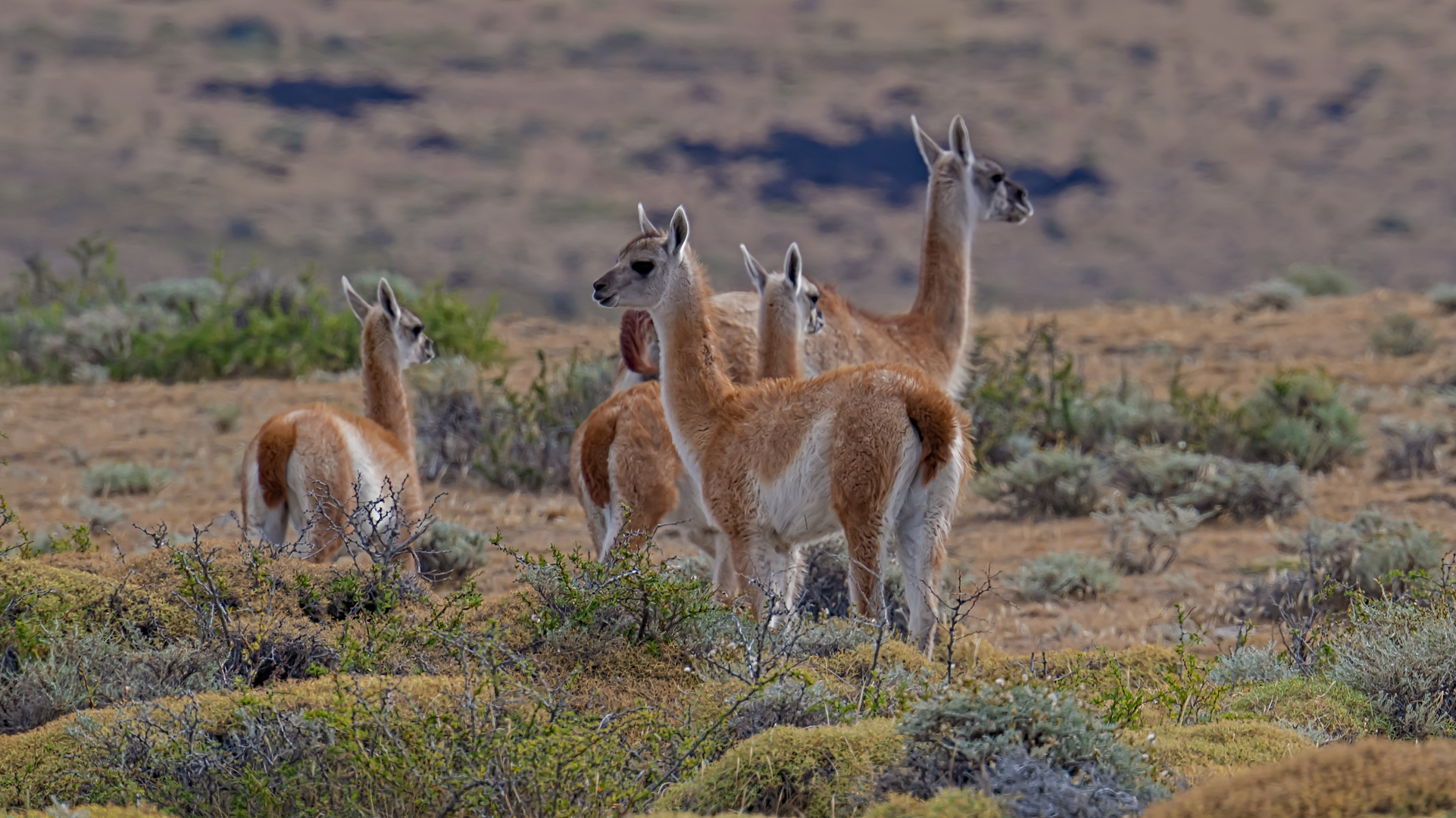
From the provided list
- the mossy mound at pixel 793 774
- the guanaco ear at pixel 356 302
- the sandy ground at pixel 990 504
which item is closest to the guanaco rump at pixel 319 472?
the guanaco ear at pixel 356 302

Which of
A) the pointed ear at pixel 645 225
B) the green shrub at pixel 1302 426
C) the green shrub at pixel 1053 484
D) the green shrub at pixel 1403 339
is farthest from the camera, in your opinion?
the green shrub at pixel 1403 339

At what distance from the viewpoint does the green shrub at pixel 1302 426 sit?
11531 millimetres

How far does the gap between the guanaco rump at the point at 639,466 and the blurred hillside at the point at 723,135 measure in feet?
218

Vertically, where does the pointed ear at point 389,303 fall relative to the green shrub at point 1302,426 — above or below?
above

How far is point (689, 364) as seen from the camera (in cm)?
687

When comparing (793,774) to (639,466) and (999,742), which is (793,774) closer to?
(999,742)

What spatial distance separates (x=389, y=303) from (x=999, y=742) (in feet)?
17.5

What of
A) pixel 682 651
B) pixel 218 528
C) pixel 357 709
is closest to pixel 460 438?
pixel 218 528

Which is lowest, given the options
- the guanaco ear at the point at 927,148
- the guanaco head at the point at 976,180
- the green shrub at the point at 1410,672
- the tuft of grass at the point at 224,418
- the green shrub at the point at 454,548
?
the green shrub at the point at 454,548

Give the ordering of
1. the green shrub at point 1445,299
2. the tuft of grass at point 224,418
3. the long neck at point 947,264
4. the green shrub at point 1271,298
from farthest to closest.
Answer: the green shrub at point 1271,298 → the green shrub at point 1445,299 → the tuft of grass at point 224,418 → the long neck at point 947,264

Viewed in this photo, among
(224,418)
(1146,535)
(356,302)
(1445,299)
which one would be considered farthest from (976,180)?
(1445,299)

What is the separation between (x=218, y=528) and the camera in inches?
393

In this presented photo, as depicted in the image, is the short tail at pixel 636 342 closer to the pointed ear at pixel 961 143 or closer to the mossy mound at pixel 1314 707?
the pointed ear at pixel 961 143

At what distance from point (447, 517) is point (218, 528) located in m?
1.48
